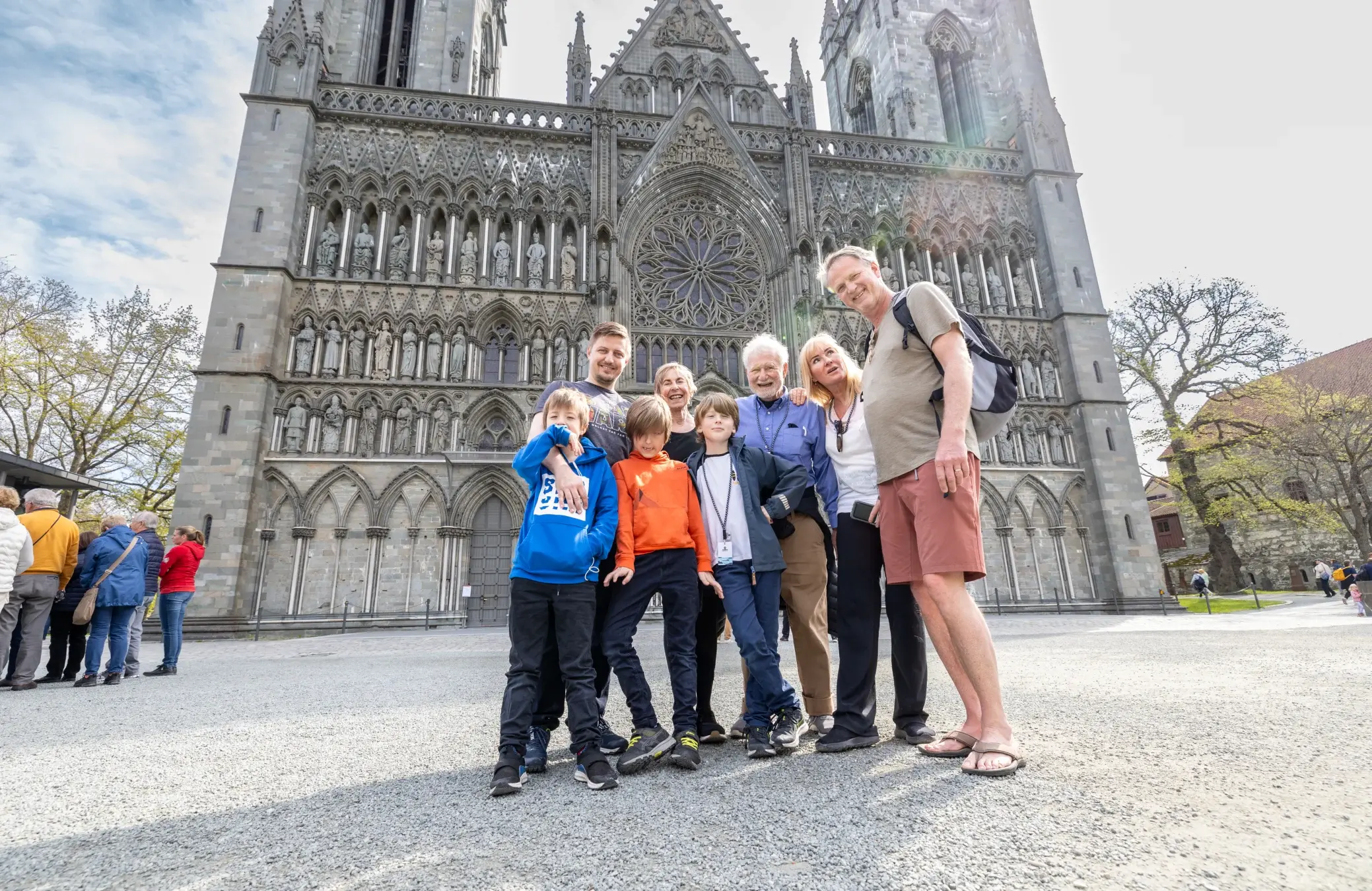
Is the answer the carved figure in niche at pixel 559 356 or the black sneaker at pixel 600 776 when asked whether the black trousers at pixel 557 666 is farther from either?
the carved figure in niche at pixel 559 356

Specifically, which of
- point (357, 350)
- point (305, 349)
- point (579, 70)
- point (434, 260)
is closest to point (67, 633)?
point (357, 350)

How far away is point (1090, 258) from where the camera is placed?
64.9ft

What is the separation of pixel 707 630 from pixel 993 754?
1.35 meters

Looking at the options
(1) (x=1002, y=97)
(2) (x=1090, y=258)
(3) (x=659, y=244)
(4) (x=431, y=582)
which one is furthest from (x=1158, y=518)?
(4) (x=431, y=582)

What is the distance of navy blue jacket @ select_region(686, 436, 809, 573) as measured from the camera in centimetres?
287

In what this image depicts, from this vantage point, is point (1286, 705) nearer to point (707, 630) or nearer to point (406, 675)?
point (707, 630)

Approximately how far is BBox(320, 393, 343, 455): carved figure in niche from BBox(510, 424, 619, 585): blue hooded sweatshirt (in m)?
14.0

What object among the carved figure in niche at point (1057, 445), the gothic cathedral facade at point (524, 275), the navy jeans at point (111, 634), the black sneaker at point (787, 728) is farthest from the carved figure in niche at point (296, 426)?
the carved figure in niche at point (1057, 445)

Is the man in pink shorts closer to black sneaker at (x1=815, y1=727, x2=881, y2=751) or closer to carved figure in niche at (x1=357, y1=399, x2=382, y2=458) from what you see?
black sneaker at (x1=815, y1=727, x2=881, y2=751)

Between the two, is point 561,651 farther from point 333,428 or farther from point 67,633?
point 333,428

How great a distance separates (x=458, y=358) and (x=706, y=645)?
46.8 ft

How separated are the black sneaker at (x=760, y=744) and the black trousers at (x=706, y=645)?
35 centimetres

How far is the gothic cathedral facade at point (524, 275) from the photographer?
14266 mm

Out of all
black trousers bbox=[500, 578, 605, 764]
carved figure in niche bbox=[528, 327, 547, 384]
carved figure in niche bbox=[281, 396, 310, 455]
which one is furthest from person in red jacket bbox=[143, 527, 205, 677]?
carved figure in niche bbox=[528, 327, 547, 384]
